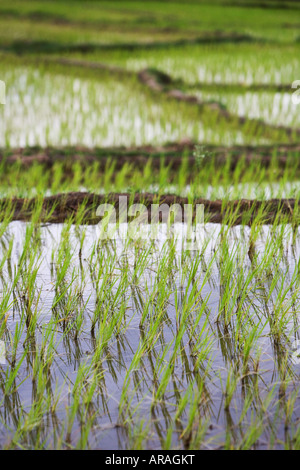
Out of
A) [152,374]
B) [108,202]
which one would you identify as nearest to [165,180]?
[108,202]

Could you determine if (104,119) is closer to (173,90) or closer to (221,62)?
(173,90)

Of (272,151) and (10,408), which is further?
(272,151)

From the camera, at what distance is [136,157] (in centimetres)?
511

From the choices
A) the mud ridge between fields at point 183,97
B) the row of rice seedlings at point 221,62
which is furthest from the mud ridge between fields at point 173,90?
the row of rice seedlings at point 221,62

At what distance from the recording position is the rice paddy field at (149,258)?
1.76 metres

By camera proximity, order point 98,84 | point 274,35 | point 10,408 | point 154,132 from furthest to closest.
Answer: point 274,35 < point 98,84 < point 154,132 < point 10,408

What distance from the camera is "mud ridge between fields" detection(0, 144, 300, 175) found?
16.3ft

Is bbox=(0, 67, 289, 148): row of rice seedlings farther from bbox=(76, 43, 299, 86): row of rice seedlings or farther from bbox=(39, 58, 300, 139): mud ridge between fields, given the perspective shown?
bbox=(76, 43, 299, 86): row of rice seedlings

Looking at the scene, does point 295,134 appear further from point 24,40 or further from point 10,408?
point 24,40

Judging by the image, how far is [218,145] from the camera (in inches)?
217

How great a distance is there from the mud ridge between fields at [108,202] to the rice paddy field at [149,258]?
15 mm

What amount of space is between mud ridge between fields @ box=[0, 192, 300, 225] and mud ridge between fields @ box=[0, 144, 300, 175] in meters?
1.08

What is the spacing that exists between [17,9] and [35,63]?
6.46m

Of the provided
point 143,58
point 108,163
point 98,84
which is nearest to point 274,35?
point 143,58
